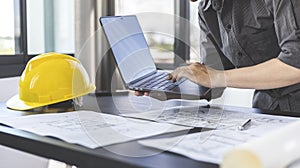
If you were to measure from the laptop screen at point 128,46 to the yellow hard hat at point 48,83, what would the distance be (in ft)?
0.46

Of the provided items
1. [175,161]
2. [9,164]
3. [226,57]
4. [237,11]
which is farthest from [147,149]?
[9,164]

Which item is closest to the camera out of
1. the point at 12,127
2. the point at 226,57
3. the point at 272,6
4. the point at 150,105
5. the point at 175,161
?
the point at 175,161

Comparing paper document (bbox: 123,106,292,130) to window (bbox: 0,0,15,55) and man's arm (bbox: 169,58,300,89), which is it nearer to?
man's arm (bbox: 169,58,300,89)

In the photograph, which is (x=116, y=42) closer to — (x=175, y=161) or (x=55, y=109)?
(x=55, y=109)

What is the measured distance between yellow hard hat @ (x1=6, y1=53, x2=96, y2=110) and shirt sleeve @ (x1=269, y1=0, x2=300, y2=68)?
599 millimetres

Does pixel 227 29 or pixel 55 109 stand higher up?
pixel 227 29

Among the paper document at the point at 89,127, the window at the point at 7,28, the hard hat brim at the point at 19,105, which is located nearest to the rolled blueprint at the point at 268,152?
the paper document at the point at 89,127

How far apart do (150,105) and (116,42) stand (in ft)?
0.76

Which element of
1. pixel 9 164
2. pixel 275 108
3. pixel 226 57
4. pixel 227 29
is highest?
pixel 227 29

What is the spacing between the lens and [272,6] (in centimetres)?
123

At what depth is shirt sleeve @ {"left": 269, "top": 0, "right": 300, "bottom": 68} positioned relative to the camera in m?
1.11

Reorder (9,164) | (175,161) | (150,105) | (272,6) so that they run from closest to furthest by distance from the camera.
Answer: (175,161) → (272,6) → (150,105) → (9,164)

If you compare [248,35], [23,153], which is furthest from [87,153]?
[23,153]

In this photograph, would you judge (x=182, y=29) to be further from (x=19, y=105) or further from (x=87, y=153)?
(x=87, y=153)
